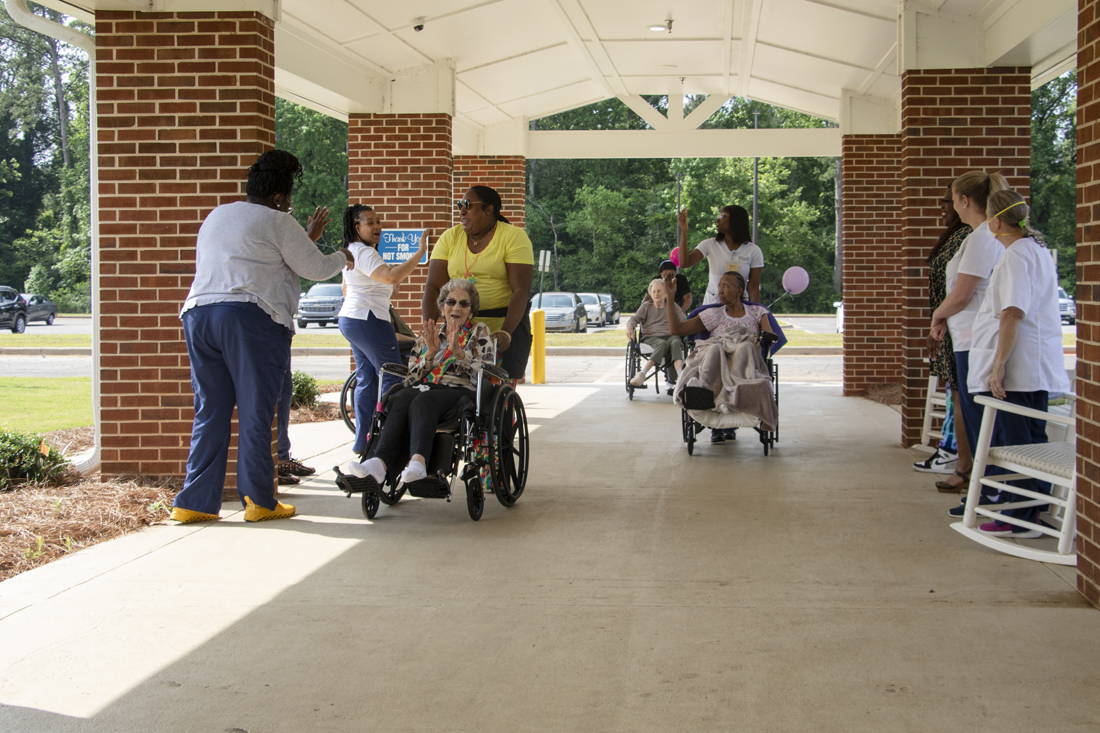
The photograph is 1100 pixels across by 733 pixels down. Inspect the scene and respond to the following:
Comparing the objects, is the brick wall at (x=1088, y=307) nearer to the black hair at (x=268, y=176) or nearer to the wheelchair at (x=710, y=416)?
the wheelchair at (x=710, y=416)

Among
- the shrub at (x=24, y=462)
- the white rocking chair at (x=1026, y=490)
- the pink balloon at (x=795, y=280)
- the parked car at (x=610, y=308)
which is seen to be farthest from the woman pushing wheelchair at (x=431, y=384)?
the parked car at (x=610, y=308)

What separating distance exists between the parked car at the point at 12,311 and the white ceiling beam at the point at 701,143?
20.7m

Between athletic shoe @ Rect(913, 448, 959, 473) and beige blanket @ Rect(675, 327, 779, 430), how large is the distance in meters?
1.09

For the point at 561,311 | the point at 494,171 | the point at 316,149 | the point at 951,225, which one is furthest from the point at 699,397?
the point at 316,149

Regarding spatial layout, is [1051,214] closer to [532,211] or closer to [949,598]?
[532,211]

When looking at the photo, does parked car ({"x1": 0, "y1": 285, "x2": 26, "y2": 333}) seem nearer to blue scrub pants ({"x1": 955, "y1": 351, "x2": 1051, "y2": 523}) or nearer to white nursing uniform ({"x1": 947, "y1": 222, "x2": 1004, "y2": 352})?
white nursing uniform ({"x1": 947, "y1": 222, "x2": 1004, "y2": 352})

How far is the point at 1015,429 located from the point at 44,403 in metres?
10.6

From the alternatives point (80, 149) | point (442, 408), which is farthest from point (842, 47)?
point (80, 149)

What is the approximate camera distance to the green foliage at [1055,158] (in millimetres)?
38469

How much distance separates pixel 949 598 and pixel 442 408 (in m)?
2.48

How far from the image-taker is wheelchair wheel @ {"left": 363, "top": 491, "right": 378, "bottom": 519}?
5.04m

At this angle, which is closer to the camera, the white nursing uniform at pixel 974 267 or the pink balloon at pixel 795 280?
the white nursing uniform at pixel 974 267

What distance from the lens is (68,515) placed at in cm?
484

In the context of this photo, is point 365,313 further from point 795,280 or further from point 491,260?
point 795,280
